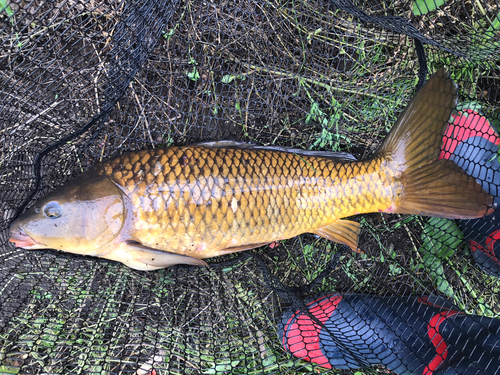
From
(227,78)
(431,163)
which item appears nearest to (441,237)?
(431,163)

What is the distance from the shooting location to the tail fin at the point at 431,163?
1564 millimetres

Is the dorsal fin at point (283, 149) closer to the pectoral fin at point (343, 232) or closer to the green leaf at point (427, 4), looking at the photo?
the pectoral fin at point (343, 232)

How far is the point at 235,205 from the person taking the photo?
1.61 metres

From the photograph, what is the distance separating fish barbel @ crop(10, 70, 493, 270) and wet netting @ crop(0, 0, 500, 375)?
228 millimetres

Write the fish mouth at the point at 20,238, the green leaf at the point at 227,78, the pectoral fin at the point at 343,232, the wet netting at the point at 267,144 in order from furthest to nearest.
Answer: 1. the green leaf at the point at 227,78
2. the pectoral fin at the point at 343,232
3. the wet netting at the point at 267,144
4. the fish mouth at the point at 20,238

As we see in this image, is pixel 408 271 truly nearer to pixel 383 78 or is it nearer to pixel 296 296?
pixel 296 296

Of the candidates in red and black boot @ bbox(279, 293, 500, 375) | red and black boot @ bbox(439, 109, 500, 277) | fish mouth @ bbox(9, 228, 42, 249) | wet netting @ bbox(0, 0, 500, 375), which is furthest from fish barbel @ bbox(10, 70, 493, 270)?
red and black boot @ bbox(279, 293, 500, 375)

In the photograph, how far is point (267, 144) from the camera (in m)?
1.87

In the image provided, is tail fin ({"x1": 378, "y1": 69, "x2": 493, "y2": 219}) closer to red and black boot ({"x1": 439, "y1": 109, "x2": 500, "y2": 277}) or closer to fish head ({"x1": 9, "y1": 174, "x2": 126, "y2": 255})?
red and black boot ({"x1": 439, "y1": 109, "x2": 500, "y2": 277})

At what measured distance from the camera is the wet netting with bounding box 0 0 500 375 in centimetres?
166

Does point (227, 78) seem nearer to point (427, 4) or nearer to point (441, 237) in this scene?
point (427, 4)

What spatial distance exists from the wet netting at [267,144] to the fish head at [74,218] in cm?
18

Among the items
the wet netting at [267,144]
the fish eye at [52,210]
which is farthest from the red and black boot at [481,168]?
the fish eye at [52,210]

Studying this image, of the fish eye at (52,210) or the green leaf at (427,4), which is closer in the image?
the fish eye at (52,210)
